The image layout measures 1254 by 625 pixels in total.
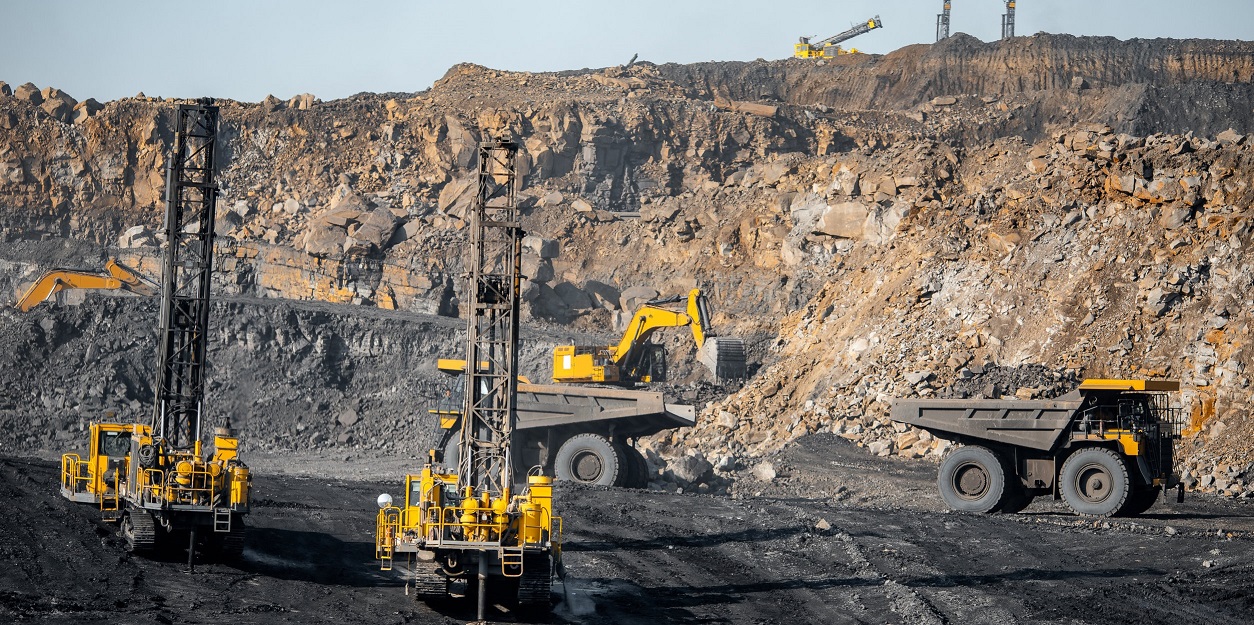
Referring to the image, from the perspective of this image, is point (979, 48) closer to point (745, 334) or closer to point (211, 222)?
point (745, 334)

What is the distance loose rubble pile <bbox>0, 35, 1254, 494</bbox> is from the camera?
3070cm

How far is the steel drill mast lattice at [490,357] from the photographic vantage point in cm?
1559

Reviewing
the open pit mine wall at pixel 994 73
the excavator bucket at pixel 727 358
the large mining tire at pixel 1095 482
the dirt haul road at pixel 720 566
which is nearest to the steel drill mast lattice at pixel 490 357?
the dirt haul road at pixel 720 566

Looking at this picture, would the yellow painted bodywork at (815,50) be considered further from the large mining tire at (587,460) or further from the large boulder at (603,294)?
the large mining tire at (587,460)

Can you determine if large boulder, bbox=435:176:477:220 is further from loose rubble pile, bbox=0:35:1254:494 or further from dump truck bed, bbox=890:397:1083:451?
dump truck bed, bbox=890:397:1083:451

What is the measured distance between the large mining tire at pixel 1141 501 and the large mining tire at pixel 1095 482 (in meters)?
0.34

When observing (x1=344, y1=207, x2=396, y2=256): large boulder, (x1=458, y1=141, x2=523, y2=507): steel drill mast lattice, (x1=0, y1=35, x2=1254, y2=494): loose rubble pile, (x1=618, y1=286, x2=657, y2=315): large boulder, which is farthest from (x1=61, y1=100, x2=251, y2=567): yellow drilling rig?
(x1=344, y1=207, x2=396, y2=256): large boulder

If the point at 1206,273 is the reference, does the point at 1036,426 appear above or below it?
below

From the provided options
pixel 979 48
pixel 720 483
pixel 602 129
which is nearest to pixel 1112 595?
pixel 720 483

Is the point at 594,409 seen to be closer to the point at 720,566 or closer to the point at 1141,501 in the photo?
the point at 720,566

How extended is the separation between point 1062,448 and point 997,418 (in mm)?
1170

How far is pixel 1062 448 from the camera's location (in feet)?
75.4

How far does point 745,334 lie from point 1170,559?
2406 cm

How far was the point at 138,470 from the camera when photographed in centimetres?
1789
